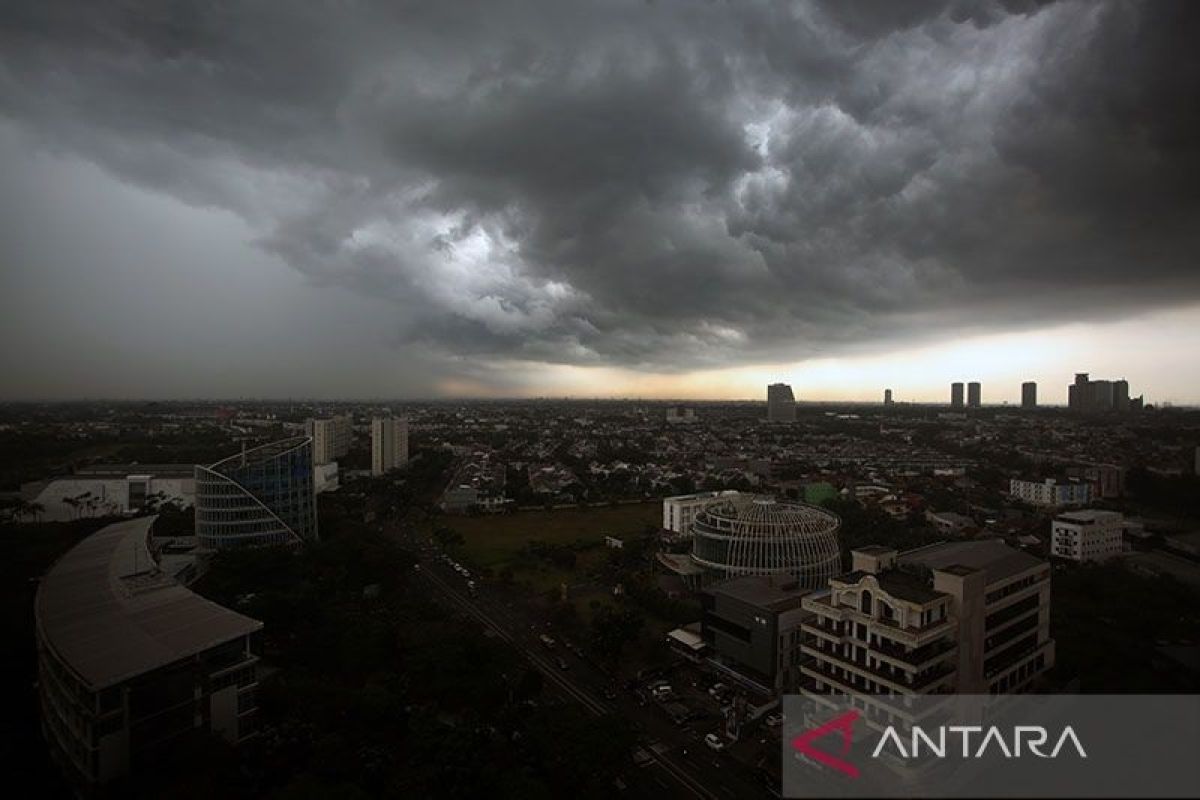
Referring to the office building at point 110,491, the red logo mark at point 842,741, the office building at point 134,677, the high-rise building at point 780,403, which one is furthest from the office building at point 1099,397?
the high-rise building at point 780,403

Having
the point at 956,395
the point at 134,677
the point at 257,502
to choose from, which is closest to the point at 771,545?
the point at 134,677

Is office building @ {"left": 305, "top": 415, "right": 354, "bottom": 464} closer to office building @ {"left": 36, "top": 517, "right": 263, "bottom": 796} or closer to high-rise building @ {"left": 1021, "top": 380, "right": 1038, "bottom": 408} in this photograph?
office building @ {"left": 36, "top": 517, "right": 263, "bottom": 796}

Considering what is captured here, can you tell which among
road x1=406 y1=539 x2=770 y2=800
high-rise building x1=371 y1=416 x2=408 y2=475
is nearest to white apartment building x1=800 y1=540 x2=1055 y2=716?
road x1=406 y1=539 x2=770 y2=800

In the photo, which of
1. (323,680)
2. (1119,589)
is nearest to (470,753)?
(323,680)

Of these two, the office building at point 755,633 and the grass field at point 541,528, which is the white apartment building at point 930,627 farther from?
the grass field at point 541,528

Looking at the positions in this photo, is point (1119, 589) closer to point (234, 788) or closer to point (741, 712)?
point (741, 712)
